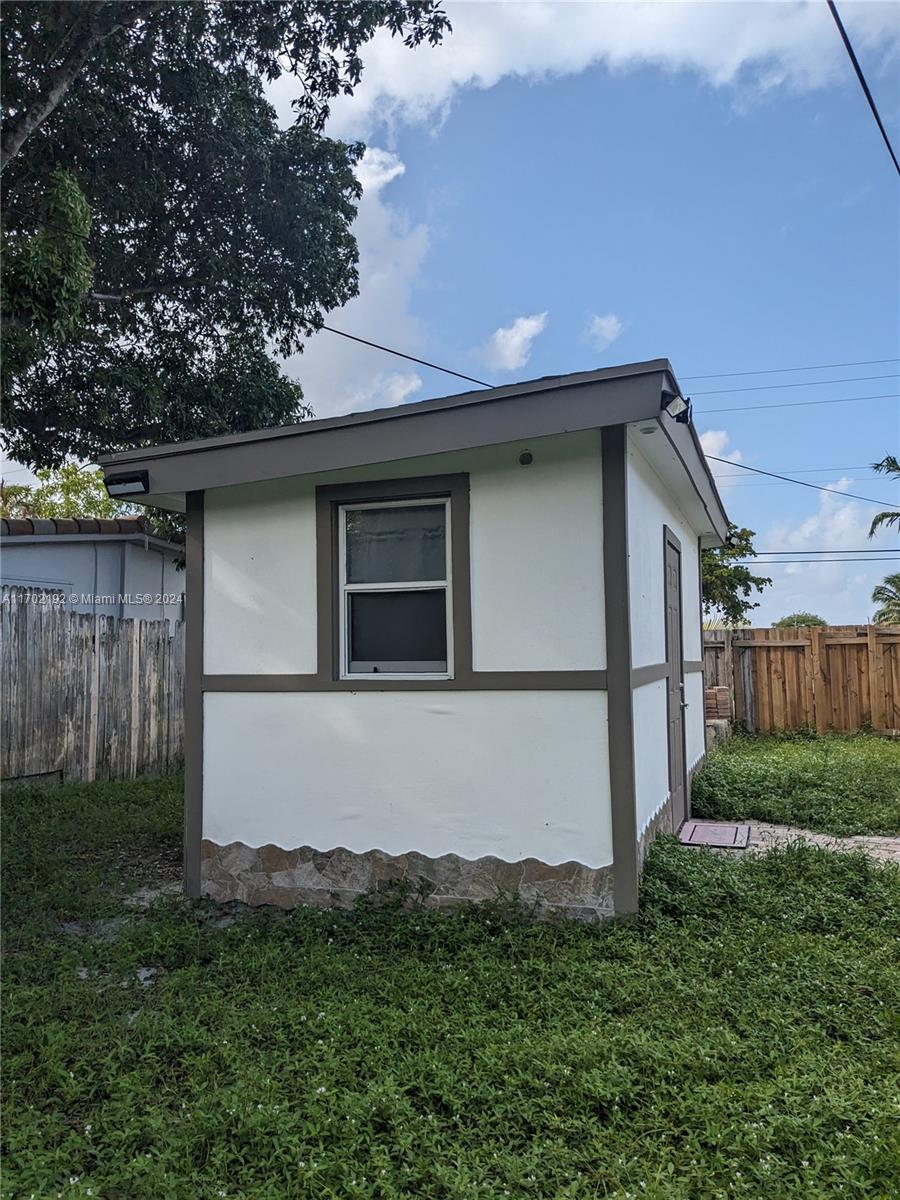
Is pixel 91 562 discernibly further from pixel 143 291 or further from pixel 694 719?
pixel 694 719

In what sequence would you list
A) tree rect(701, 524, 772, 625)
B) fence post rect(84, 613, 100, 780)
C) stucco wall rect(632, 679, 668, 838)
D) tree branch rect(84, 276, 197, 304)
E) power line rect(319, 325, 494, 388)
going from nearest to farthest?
stucco wall rect(632, 679, 668, 838)
tree branch rect(84, 276, 197, 304)
fence post rect(84, 613, 100, 780)
power line rect(319, 325, 494, 388)
tree rect(701, 524, 772, 625)

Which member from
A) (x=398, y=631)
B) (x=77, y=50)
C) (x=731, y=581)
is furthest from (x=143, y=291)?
(x=731, y=581)

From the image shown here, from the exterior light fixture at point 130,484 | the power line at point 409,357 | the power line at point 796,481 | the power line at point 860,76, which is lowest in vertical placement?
the exterior light fixture at point 130,484

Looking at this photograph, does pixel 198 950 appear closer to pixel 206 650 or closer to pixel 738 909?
pixel 206 650

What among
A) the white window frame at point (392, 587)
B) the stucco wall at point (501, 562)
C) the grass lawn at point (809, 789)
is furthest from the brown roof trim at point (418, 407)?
the grass lawn at point (809, 789)

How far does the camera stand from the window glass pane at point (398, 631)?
494cm

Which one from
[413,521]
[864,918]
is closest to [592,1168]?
[864,918]

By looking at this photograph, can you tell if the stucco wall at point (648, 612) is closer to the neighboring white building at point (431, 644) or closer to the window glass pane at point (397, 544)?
the neighboring white building at point (431, 644)

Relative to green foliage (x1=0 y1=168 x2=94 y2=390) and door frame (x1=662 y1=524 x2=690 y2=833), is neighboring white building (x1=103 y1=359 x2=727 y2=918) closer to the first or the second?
door frame (x1=662 y1=524 x2=690 y2=833)

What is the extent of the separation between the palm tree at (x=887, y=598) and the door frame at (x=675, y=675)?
18.6 m

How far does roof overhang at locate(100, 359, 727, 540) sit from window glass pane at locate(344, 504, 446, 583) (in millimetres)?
463

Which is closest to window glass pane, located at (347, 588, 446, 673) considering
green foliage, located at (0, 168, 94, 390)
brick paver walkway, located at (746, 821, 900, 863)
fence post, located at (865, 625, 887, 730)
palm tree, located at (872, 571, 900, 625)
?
brick paver walkway, located at (746, 821, 900, 863)

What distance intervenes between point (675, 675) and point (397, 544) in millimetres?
3056

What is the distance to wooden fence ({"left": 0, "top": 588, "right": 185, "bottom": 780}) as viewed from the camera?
838 centimetres
